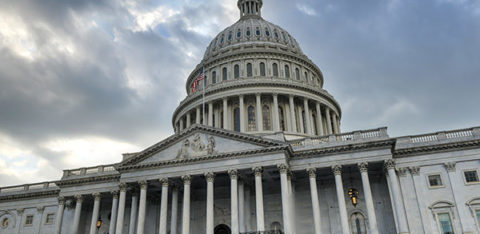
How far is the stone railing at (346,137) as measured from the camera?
35.7 metres

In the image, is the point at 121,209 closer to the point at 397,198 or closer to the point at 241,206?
the point at 241,206

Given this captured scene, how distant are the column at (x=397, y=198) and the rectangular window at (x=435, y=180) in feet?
12.3

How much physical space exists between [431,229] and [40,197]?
4245 centimetres

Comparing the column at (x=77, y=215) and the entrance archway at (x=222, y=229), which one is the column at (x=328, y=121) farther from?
the column at (x=77, y=215)

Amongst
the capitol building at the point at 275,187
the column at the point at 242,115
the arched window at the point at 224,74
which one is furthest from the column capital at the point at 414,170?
the arched window at the point at 224,74

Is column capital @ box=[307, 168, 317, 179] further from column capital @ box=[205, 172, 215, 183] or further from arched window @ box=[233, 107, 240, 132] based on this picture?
arched window @ box=[233, 107, 240, 132]

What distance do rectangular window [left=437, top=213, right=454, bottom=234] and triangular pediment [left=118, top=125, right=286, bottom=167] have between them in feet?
49.6

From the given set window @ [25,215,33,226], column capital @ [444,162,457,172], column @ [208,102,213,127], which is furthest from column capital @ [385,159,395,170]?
window @ [25,215,33,226]

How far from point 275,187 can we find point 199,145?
8.83 meters

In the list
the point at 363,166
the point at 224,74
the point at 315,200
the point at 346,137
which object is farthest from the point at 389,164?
the point at 224,74

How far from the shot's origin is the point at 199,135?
3725cm

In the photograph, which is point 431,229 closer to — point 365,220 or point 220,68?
point 365,220

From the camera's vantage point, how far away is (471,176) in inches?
1373

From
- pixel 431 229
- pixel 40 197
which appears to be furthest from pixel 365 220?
pixel 40 197
